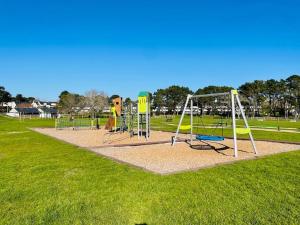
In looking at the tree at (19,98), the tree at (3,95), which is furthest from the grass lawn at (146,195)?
the tree at (19,98)

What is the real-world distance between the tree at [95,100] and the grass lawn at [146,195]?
2798 inches

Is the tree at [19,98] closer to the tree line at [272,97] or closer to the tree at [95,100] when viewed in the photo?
the tree at [95,100]

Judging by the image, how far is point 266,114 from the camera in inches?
2936

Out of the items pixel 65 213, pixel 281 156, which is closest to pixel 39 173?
pixel 65 213

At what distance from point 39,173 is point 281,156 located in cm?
832

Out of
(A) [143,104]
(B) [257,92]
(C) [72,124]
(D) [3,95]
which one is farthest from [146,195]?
(D) [3,95]

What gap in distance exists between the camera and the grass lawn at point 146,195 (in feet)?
14.6

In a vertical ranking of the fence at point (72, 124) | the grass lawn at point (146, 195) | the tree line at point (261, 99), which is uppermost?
the tree line at point (261, 99)

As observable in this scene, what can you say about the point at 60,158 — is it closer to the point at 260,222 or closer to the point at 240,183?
the point at 240,183

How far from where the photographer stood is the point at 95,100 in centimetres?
8162

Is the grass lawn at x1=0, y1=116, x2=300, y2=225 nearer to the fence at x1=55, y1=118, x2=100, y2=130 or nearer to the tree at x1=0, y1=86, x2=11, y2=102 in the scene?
the fence at x1=55, y1=118, x2=100, y2=130

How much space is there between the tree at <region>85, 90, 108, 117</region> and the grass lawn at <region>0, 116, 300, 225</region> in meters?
71.1

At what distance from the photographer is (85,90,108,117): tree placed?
263 ft

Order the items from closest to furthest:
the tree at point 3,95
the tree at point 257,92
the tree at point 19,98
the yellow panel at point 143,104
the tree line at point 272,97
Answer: the yellow panel at point 143,104 < the tree line at point 272,97 < the tree at point 257,92 < the tree at point 3,95 < the tree at point 19,98
